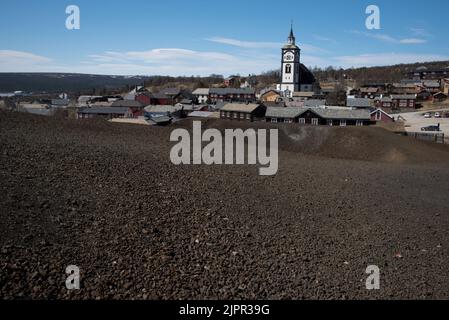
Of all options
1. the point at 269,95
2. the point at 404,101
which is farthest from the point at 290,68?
the point at 404,101

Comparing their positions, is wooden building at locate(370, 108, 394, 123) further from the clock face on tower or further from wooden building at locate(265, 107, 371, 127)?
the clock face on tower

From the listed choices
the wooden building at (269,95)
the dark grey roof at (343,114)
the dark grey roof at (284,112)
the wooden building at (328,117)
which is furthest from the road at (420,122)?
the wooden building at (269,95)

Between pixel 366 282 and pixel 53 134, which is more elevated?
pixel 53 134

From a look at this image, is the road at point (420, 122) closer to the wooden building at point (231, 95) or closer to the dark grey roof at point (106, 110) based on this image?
the wooden building at point (231, 95)

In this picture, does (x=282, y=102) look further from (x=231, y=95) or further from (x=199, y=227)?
(x=199, y=227)

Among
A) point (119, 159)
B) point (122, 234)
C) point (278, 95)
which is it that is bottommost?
point (122, 234)
